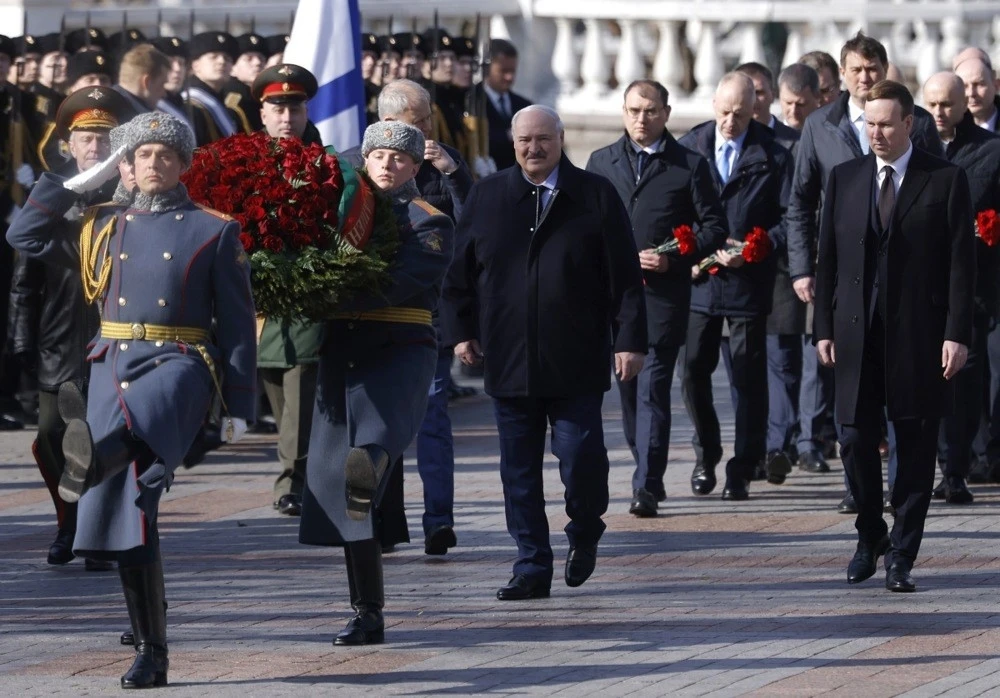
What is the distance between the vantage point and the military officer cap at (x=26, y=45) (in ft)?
49.7

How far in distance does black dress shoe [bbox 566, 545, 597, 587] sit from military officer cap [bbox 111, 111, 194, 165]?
94.9 inches

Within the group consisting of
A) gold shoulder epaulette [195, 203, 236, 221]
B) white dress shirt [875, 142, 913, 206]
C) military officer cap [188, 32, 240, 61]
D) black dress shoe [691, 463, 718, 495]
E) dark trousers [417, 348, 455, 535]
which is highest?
military officer cap [188, 32, 240, 61]

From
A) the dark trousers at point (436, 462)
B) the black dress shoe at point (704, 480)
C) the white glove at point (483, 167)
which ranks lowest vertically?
the black dress shoe at point (704, 480)

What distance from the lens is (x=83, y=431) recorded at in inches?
299

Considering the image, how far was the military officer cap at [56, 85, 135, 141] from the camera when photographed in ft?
32.1

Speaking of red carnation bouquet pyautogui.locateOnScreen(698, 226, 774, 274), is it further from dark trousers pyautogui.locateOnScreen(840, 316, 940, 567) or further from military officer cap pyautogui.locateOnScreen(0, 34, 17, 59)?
military officer cap pyautogui.locateOnScreen(0, 34, 17, 59)

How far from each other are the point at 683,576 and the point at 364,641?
1.87 meters

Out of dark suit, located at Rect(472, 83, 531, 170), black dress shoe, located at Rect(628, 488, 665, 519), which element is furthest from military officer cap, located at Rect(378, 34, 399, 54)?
black dress shoe, located at Rect(628, 488, 665, 519)

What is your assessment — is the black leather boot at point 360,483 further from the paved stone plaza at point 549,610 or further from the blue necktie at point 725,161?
the blue necktie at point 725,161

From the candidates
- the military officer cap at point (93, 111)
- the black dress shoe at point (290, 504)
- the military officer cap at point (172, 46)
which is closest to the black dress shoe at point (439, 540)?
the black dress shoe at point (290, 504)

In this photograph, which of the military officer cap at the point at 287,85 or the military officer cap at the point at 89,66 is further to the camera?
the military officer cap at the point at 89,66

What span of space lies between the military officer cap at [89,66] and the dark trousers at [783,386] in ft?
13.5

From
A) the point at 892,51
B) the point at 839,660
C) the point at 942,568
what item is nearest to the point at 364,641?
the point at 839,660

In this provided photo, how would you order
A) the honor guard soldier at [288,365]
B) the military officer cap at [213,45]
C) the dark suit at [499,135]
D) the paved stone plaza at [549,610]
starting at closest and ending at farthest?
the paved stone plaza at [549,610] → the honor guard soldier at [288,365] → the military officer cap at [213,45] → the dark suit at [499,135]
